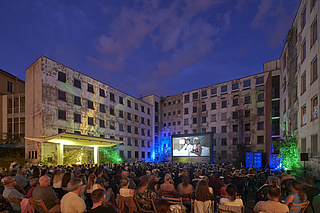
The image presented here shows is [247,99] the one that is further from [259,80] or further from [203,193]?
[203,193]

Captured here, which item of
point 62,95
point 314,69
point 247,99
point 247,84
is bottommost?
point 62,95

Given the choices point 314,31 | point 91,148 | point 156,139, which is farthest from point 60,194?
point 156,139

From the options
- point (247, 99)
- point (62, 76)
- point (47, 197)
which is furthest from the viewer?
point (247, 99)

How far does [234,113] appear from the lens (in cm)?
4138

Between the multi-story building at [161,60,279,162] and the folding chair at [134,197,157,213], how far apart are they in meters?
34.2

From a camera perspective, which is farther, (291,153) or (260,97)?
(260,97)

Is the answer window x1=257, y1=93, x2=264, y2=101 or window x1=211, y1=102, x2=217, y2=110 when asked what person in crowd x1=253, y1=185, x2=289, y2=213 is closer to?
window x1=257, y1=93, x2=264, y2=101

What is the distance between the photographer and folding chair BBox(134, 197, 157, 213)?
17.6ft

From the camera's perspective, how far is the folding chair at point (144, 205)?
211 inches

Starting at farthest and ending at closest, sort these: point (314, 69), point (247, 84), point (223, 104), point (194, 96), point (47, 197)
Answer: point (194, 96)
point (223, 104)
point (247, 84)
point (314, 69)
point (47, 197)

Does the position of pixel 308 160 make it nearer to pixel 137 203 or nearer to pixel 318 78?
pixel 318 78

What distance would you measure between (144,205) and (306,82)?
16.9 meters

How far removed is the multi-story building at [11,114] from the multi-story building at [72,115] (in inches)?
142

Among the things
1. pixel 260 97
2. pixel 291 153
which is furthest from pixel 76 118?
pixel 260 97
